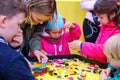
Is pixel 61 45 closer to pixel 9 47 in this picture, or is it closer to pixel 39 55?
pixel 39 55

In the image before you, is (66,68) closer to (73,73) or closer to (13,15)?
(73,73)

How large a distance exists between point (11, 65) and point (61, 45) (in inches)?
41.2

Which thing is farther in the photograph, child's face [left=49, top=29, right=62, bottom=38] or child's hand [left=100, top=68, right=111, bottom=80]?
child's face [left=49, top=29, right=62, bottom=38]

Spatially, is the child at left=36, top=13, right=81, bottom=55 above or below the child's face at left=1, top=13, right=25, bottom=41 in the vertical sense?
below

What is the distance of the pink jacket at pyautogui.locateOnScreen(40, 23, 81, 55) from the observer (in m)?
1.73

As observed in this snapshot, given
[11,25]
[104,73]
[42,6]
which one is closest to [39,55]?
[42,6]

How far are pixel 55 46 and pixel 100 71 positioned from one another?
1.64 ft

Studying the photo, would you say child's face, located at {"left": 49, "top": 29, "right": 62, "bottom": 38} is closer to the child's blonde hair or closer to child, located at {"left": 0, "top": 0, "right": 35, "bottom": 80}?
the child's blonde hair

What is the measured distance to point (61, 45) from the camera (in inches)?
69.5

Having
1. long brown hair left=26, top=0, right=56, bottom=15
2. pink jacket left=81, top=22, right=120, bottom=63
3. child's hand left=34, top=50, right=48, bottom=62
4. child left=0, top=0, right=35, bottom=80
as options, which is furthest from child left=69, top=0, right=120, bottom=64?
child left=0, top=0, right=35, bottom=80

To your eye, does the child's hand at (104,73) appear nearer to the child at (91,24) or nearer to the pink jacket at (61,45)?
the pink jacket at (61,45)

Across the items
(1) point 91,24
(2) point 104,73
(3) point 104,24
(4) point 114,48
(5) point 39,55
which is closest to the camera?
(4) point 114,48

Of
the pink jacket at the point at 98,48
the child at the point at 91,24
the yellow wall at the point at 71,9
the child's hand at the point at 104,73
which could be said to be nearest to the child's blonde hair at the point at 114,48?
the child's hand at the point at 104,73

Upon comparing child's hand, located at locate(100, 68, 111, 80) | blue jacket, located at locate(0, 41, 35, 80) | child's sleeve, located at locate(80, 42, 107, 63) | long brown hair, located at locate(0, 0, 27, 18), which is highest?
long brown hair, located at locate(0, 0, 27, 18)
